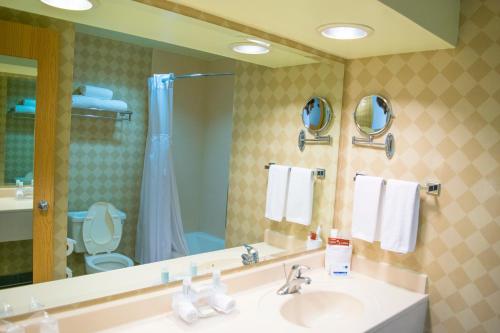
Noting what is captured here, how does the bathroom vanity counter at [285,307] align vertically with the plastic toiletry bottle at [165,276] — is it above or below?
below

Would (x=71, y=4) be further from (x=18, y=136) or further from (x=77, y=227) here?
(x=77, y=227)

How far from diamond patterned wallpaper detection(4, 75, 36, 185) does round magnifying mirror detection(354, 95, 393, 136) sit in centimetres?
156

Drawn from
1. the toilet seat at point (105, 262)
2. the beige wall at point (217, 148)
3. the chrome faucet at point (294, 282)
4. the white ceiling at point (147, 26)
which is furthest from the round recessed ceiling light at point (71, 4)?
the chrome faucet at point (294, 282)

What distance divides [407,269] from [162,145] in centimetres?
135

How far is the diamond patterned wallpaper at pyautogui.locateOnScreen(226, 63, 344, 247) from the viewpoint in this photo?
196 centimetres

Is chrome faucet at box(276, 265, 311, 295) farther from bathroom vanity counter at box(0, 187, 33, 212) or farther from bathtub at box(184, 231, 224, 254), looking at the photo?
bathroom vanity counter at box(0, 187, 33, 212)

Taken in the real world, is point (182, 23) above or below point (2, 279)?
above

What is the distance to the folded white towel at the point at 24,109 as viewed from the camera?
1219mm

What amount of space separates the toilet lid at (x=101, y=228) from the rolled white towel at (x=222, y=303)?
44cm

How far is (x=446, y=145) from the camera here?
1809 millimetres

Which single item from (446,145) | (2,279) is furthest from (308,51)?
(2,279)

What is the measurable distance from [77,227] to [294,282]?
0.98 m

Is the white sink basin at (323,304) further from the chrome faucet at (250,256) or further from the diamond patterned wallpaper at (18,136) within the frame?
the diamond patterned wallpaper at (18,136)

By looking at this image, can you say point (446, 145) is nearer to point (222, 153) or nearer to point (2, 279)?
point (222, 153)
